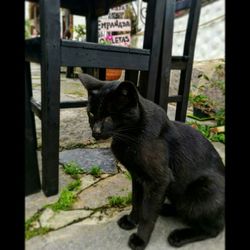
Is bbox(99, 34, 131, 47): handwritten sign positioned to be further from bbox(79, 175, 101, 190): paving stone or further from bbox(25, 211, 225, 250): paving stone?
bbox(25, 211, 225, 250): paving stone

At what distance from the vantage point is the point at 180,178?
0.93 m

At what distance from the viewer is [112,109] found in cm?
81

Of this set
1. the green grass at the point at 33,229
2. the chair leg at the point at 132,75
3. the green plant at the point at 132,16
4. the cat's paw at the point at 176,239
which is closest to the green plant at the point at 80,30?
the green plant at the point at 132,16

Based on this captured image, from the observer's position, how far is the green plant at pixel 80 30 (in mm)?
1680

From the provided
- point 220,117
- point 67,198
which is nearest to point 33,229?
point 67,198

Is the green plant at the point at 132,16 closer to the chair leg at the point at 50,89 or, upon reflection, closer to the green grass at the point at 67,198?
the chair leg at the point at 50,89

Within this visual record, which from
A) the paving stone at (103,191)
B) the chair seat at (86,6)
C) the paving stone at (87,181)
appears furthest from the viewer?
the chair seat at (86,6)

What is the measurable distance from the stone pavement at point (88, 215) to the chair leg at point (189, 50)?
0.59 meters

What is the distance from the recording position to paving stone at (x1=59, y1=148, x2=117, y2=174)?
142cm

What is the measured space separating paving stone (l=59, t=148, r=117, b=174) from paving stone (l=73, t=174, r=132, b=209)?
9 centimetres

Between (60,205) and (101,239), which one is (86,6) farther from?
(101,239)

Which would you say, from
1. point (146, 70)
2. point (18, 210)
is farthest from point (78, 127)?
point (18, 210)

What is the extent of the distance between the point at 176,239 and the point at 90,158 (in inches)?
29.6
